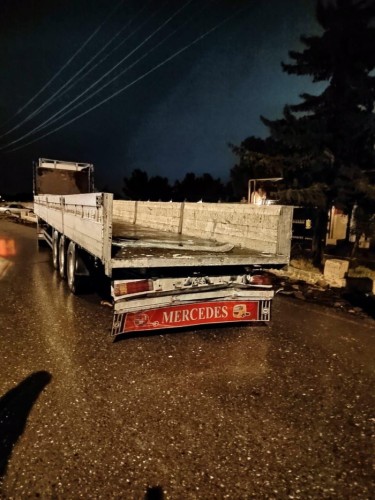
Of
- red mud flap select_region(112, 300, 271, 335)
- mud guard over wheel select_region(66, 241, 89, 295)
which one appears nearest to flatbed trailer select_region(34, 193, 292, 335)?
red mud flap select_region(112, 300, 271, 335)

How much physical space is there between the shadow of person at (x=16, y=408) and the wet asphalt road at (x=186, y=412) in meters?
0.01

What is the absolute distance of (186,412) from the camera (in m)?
3.38

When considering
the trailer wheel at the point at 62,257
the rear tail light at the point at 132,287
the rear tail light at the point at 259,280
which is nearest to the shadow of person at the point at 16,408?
the rear tail light at the point at 132,287

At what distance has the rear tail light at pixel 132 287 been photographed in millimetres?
4500

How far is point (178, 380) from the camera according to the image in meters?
3.99

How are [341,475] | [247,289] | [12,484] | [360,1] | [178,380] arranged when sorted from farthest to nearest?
[360,1] < [247,289] < [178,380] < [341,475] < [12,484]

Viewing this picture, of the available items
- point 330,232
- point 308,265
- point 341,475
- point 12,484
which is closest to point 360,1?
point 308,265

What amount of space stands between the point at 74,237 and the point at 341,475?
530 centimetres

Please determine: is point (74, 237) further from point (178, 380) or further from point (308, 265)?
point (308, 265)

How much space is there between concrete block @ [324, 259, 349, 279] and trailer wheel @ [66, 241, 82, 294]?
241 inches

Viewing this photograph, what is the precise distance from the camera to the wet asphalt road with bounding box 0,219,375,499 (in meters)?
2.55

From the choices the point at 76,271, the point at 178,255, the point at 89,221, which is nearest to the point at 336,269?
the point at 178,255

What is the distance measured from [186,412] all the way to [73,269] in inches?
183

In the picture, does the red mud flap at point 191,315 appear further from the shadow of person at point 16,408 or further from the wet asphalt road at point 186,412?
the shadow of person at point 16,408
